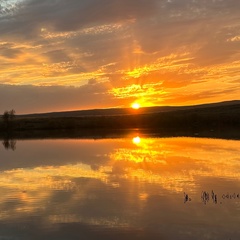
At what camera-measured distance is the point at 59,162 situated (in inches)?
1235

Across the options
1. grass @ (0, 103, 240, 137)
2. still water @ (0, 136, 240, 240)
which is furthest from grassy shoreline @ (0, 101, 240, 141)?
still water @ (0, 136, 240, 240)

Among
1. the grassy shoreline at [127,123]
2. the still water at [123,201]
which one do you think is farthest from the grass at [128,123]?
the still water at [123,201]

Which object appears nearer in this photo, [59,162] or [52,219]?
[52,219]

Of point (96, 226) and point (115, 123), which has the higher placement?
point (115, 123)

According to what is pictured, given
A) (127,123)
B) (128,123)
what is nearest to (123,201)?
(127,123)

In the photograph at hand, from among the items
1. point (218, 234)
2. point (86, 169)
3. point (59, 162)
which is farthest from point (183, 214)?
point (59, 162)

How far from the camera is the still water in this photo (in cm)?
1229

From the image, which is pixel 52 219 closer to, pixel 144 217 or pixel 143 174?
pixel 144 217

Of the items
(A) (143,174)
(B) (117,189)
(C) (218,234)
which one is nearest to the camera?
(C) (218,234)

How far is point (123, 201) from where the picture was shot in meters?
16.2

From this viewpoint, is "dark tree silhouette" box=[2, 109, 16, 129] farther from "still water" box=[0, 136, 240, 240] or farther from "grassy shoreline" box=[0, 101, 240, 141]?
"still water" box=[0, 136, 240, 240]

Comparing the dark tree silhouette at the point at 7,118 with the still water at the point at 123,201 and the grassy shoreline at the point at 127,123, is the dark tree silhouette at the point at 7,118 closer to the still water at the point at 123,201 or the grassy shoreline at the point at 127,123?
Answer: the grassy shoreline at the point at 127,123

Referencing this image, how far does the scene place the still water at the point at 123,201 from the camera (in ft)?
40.3

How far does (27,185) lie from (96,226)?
8925 millimetres
